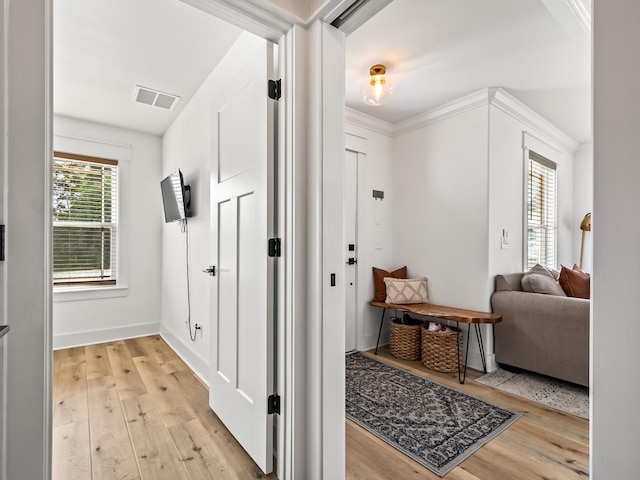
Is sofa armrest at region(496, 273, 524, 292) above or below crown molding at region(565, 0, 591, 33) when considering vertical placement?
below

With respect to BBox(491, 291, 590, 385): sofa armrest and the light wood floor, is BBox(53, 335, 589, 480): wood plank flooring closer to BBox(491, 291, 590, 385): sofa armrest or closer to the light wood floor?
the light wood floor

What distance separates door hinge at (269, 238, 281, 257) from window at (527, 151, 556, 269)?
3179 millimetres

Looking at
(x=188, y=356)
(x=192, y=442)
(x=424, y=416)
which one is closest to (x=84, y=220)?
(x=188, y=356)

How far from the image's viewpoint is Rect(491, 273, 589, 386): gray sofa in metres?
2.49

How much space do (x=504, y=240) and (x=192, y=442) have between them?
2.99 metres

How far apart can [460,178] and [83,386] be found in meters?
3.67

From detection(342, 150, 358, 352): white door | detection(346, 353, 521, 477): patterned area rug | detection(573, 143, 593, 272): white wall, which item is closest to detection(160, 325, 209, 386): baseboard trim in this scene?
detection(346, 353, 521, 477): patterned area rug

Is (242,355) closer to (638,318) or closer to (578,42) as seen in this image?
(638,318)

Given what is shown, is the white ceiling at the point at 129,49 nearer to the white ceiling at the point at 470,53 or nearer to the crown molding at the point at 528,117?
the white ceiling at the point at 470,53

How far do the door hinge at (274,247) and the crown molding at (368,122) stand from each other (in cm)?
229

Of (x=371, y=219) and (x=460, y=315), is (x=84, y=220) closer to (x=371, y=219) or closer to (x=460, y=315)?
(x=371, y=219)

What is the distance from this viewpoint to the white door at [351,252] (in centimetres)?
338

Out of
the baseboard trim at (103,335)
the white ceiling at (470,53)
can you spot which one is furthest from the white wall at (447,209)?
the baseboard trim at (103,335)

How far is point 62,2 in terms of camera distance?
186 centimetres
